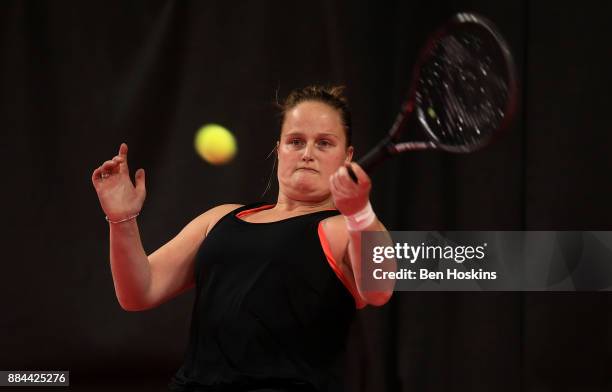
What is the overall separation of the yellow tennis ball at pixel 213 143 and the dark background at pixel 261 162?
0.10 ft

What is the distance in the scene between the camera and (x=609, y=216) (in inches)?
94.8

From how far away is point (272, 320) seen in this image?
5.36ft

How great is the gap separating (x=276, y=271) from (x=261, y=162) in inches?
40.4

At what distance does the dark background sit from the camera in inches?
94.8

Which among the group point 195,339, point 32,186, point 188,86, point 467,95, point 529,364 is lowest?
point 529,364

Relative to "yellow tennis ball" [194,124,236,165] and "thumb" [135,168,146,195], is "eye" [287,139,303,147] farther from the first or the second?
"yellow tennis ball" [194,124,236,165]

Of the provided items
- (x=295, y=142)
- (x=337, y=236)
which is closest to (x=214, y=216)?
(x=295, y=142)

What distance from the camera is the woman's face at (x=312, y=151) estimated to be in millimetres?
1769

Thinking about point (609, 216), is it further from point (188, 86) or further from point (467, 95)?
point (188, 86)

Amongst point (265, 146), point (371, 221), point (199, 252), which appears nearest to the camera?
point (371, 221)

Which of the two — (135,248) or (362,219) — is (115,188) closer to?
(135,248)

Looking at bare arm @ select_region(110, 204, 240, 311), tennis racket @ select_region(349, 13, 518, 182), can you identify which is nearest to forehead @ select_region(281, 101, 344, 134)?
tennis racket @ select_region(349, 13, 518, 182)

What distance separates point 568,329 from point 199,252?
1.27 m

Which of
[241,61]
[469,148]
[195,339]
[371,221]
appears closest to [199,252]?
[195,339]
